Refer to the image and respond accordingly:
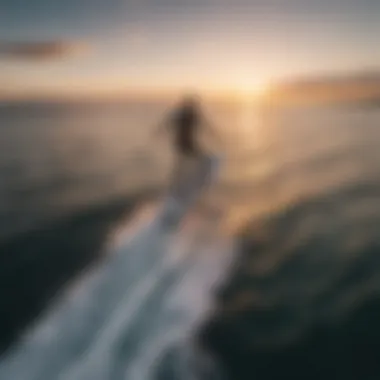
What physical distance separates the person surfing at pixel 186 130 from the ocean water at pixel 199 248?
65mm

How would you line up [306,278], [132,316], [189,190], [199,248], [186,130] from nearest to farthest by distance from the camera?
1. [132,316]
2. [306,278]
3. [199,248]
4. [189,190]
5. [186,130]

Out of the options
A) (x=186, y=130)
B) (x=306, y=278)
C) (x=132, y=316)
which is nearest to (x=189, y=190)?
(x=186, y=130)

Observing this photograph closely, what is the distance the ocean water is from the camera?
1351 mm

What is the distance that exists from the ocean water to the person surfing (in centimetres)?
7

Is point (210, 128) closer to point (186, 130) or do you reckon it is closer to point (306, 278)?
point (186, 130)

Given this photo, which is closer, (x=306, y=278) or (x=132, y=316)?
(x=132, y=316)

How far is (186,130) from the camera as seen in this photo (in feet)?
8.73

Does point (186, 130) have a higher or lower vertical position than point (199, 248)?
higher

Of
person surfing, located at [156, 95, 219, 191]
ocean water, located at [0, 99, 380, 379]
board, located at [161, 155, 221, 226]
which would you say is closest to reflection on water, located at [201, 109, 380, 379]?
ocean water, located at [0, 99, 380, 379]

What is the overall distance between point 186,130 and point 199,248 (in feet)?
2.56

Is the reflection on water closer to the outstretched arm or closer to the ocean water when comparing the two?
the ocean water

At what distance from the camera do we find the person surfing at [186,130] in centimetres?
254

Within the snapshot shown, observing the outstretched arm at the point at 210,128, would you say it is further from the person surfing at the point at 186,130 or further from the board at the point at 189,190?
the board at the point at 189,190

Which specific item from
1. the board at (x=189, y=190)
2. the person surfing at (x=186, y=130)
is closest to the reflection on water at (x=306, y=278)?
the board at (x=189, y=190)
